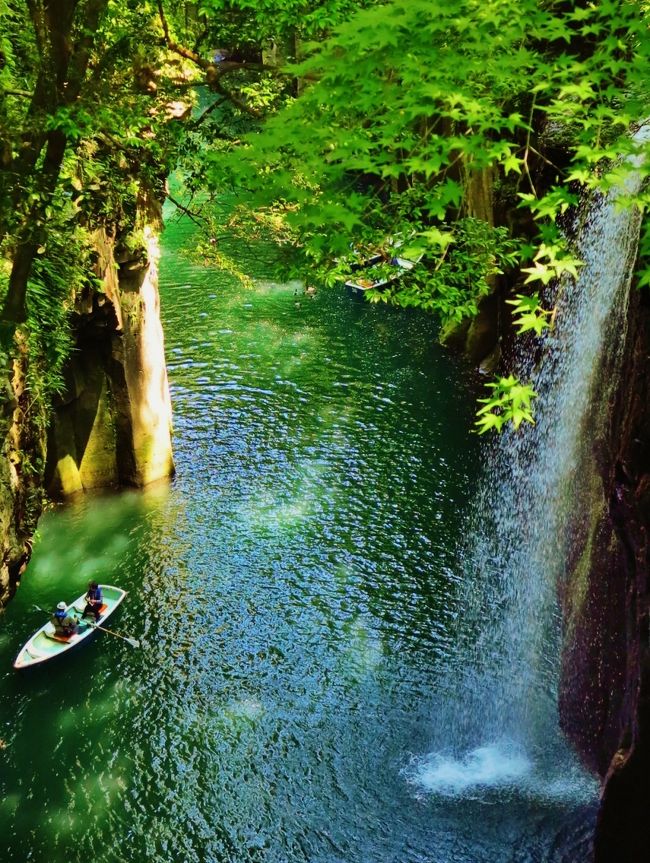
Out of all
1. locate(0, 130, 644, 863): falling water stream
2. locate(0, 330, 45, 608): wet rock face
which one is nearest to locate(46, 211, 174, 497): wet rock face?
locate(0, 130, 644, 863): falling water stream

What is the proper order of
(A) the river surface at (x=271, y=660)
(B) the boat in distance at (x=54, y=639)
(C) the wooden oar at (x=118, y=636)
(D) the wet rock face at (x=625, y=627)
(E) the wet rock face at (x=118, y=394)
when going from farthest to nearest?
(E) the wet rock face at (x=118, y=394)
(C) the wooden oar at (x=118, y=636)
(B) the boat in distance at (x=54, y=639)
(A) the river surface at (x=271, y=660)
(D) the wet rock face at (x=625, y=627)

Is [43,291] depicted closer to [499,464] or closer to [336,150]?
[336,150]

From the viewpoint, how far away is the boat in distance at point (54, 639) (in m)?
12.7

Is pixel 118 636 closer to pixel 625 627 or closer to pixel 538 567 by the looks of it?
pixel 538 567

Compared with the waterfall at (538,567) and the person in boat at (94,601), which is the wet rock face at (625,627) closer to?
the waterfall at (538,567)

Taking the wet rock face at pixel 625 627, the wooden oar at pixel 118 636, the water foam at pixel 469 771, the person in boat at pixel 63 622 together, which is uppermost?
the wet rock face at pixel 625 627

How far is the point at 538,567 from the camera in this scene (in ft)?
47.6

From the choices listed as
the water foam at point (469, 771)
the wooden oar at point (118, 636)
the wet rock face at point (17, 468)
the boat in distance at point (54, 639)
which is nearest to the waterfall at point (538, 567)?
the water foam at point (469, 771)

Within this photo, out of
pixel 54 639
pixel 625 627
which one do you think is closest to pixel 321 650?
pixel 54 639

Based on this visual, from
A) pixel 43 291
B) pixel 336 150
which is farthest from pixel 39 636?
pixel 336 150

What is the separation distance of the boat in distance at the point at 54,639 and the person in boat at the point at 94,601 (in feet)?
0.27

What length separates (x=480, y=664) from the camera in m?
13.2

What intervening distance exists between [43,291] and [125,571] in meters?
6.61

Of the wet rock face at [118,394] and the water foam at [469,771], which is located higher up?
the wet rock face at [118,394]
